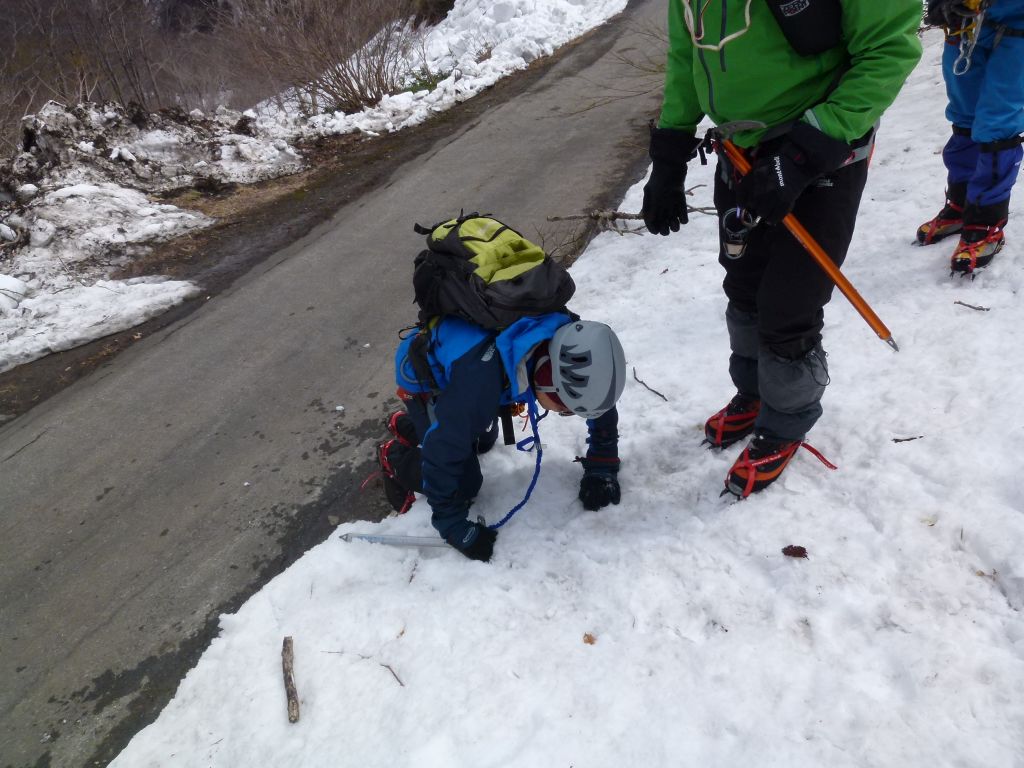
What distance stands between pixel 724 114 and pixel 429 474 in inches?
62.6

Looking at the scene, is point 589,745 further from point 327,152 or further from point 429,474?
point 327,152

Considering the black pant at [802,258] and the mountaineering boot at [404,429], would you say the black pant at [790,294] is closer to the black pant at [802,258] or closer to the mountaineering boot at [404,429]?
the black pant at [802,258]

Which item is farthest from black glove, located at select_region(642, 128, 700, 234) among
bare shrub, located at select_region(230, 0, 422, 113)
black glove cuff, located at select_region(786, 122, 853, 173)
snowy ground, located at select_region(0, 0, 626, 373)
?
bare shrub, located at select_region(230, 0, 422, 113)

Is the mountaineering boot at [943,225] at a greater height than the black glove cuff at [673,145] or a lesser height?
lesser

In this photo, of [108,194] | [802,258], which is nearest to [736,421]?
[802,258]

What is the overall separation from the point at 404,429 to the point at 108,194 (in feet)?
17.5

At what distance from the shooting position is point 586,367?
6.91ft

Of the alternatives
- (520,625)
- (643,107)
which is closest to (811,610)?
(520,625)

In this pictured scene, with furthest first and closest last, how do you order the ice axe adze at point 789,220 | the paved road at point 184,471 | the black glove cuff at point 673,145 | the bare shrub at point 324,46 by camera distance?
the bare shrub at point 324,46, the paved road at point 184,471, the black glove cuff at point 673,145, the ice axe adze at point 789,220

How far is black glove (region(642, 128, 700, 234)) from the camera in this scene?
7.88ft

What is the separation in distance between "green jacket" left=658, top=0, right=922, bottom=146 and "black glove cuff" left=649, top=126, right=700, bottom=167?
27cm

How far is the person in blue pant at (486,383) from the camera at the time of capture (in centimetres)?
213

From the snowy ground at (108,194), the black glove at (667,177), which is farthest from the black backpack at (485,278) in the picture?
the snowy ground at (108,194)

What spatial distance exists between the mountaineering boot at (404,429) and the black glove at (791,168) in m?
1.81
